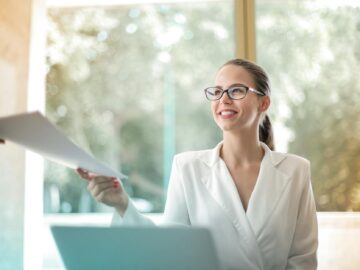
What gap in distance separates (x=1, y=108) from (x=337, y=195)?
1.70 metres

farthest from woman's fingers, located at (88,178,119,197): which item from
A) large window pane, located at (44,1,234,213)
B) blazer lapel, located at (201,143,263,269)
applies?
large window pane, located at (44,1,234,213)

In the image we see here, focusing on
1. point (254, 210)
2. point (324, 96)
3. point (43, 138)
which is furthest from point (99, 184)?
point (324, 96)

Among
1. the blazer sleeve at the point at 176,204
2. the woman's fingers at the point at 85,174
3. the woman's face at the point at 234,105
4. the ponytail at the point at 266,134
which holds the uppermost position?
the woman's face at the point at 234,105

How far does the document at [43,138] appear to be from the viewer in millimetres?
714

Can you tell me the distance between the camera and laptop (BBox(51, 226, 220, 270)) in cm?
67

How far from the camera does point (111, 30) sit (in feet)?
7.78

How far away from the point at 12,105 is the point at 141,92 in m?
0.69

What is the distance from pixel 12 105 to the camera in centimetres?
197

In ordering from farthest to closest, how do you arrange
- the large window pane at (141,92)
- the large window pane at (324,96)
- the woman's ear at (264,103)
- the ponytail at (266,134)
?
the large window pane at (141,92) → the large window pane at (324,96) → the ponytail at (266,134) → the woman's ear at (264,103)

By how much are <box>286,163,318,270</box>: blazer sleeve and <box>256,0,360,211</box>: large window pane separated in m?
0.84

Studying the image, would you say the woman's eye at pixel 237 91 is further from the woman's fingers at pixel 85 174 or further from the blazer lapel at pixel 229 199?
the woman's fingers at pixel 85 174

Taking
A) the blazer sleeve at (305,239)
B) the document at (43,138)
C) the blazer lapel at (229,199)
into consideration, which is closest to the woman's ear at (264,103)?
the blazer lapel at (229,199)

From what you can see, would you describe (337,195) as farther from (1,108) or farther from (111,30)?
(1,108)

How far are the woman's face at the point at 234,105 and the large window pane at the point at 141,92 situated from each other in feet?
2.89
